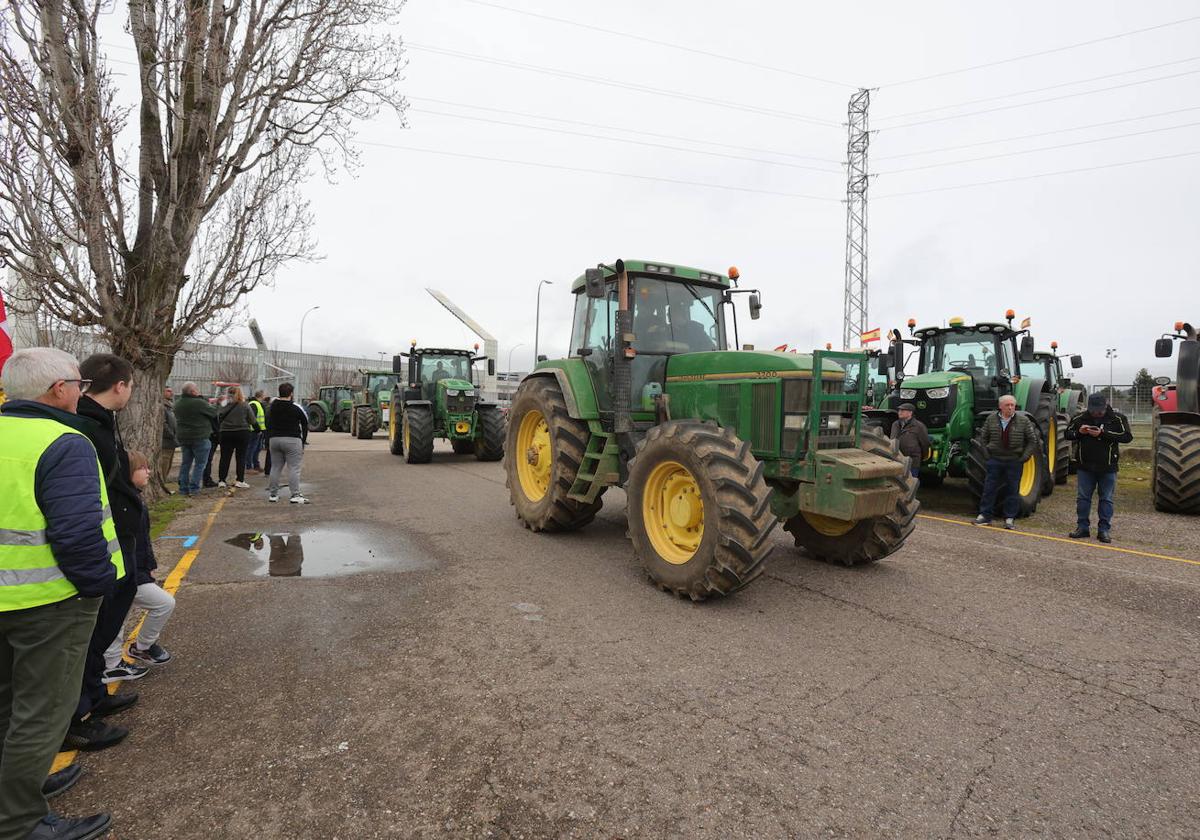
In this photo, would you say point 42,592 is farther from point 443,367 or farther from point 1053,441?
point 443,367

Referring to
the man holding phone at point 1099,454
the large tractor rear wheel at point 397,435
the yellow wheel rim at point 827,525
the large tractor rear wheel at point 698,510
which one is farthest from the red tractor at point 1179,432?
the large tractor rear wheel at point 397,435

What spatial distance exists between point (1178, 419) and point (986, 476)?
10.3 ft

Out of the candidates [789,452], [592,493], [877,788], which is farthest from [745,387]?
[877,788]

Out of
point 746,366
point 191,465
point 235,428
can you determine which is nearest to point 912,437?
point 746,366

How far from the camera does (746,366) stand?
209 inches

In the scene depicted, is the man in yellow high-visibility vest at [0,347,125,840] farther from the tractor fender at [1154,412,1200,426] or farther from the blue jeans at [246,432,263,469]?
the tractor fender at [1154,412,1200,426]

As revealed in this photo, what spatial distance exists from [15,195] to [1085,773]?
1081 centimetres

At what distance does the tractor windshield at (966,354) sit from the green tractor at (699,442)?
18.0 feet

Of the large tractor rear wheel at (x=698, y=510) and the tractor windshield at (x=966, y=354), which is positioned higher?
the tractor windshield at (x=966, y=354)

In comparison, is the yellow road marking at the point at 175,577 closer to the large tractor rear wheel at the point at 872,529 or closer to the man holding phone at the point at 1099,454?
the large tractor rear wheel at the point at 872,529

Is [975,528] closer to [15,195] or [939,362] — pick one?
[939,362]

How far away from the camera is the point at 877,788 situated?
2.54m

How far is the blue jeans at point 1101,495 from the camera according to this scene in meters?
7.12

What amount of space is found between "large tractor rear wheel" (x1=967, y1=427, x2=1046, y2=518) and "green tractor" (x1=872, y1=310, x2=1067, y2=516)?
1 centimetres
